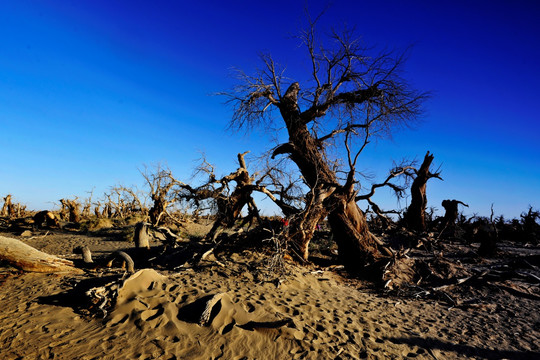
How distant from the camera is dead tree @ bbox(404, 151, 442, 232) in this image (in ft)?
44.6

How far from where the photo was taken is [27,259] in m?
6.93

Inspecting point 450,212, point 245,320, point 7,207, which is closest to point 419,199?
point 450,212

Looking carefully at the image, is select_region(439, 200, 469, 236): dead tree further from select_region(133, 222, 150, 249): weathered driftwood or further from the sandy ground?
select_region(133, 222, 150, 249): weathered driftwood

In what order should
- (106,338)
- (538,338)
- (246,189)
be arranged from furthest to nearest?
(246,189) < (538,338) < (106,338)

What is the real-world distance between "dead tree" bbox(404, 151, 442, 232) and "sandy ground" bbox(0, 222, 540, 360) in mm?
6914

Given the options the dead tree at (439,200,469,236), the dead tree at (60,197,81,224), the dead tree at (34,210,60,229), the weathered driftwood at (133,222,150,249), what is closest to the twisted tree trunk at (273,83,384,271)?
the weathered driftwood at (133,222,150,249)

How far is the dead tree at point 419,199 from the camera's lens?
1359 cm

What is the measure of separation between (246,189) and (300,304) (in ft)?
13.1

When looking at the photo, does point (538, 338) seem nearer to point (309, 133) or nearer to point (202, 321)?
point (202, 321)

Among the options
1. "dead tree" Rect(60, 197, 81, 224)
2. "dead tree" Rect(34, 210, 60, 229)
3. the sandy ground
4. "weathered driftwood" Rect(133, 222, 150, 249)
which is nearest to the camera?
the sandy ground

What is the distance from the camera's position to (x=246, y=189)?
28.4ft

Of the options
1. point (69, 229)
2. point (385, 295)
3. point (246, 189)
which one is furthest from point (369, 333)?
point (69, 229)

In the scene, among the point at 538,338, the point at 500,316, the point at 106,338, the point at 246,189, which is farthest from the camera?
the point at 246,189

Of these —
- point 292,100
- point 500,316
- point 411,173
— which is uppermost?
point 292,100
